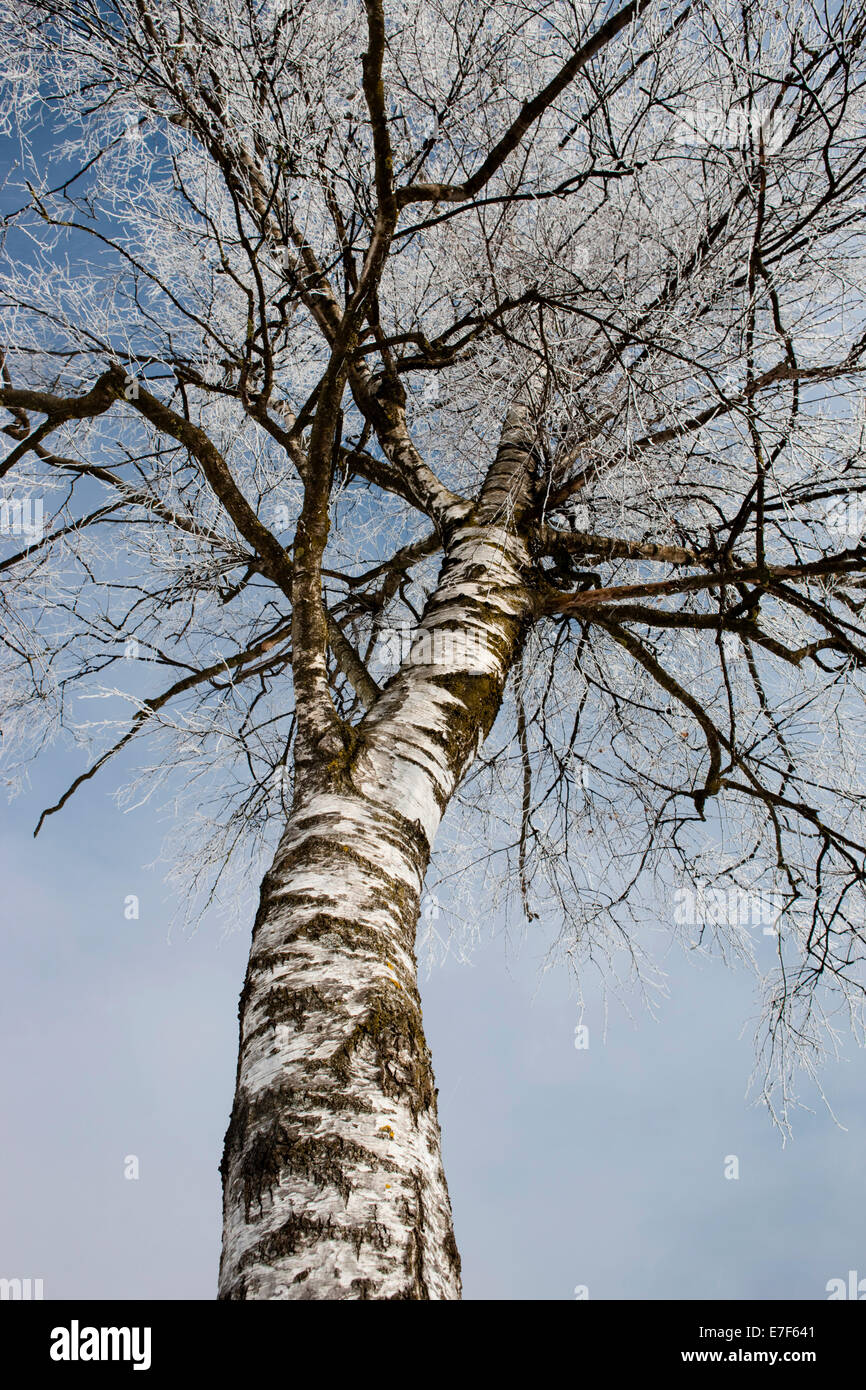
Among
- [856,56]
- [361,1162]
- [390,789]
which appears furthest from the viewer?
[856,56]

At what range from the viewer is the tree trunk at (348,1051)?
97cm

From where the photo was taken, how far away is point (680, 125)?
2561mm

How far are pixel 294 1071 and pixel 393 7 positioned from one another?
3721 mm

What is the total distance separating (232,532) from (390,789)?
174 cm

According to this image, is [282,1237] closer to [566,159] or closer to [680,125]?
[680,125]

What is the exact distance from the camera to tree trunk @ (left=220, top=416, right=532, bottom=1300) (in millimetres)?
969

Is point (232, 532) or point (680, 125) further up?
point (680, 125)

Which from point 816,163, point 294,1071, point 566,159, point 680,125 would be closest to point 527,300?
point 680,125

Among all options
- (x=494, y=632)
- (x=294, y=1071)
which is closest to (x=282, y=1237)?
(x=294, y=1071)

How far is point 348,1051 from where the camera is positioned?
1.19 m

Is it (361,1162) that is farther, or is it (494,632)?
(494,632)
